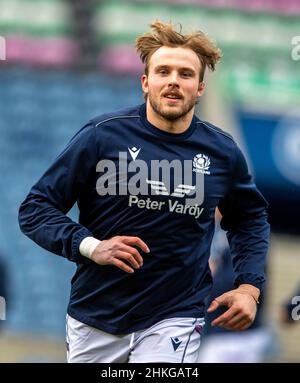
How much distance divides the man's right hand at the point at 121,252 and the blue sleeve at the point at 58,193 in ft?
0.72

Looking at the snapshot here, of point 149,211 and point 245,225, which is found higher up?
point 149,211

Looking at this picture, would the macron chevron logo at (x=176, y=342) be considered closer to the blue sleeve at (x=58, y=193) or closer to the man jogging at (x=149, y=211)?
the man jogging at (x=149, y=211)

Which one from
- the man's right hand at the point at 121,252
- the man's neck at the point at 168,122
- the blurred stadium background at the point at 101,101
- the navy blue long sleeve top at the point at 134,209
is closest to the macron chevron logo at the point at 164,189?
the navy blue long sleeve top at the point at 134,209

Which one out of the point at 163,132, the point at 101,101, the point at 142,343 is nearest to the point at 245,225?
the point at 163,132

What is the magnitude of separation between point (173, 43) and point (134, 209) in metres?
0.74

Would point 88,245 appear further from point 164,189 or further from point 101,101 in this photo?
point 101,101

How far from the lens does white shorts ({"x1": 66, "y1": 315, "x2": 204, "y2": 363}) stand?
4816mm

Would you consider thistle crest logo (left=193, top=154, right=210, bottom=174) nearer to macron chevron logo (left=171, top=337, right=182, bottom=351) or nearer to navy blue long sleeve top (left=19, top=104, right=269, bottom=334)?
navy blue long sleeve top (left=19, top=104, right=269, bottom=334)

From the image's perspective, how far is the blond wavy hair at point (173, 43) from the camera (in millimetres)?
4902

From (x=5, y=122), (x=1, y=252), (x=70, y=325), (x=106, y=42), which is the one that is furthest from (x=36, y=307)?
(x=70, y=325)

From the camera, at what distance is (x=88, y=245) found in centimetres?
461

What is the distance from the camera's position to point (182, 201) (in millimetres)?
4863

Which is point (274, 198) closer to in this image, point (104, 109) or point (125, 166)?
point (104, 109)

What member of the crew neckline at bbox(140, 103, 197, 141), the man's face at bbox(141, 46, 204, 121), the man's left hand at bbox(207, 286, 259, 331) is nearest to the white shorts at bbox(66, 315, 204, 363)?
the man's left hand at bbox(207, 286, 259, 331)
